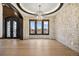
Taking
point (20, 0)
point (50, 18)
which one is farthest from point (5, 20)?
point (20, 0)

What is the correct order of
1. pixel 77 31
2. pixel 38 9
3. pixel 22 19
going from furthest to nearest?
1. pixel 22 19
2. pixel 38 9
3. pixel 77 31

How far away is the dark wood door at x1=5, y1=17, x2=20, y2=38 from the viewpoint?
1509cm

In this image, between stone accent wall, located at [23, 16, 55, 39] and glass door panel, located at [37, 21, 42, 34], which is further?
glass door panel, located at [37, 21, 42, 34]

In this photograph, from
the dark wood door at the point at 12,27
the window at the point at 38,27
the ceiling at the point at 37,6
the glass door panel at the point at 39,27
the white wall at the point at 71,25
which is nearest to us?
the white wall at the point at 71,25

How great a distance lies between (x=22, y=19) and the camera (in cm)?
1342

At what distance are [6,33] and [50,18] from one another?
506 centimetres

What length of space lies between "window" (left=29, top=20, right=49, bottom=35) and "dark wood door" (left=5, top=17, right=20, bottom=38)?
1.60 m

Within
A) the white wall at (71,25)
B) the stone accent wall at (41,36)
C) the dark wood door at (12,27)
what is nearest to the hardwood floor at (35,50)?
the white wall at (71,25)

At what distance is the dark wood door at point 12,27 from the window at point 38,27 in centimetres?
160

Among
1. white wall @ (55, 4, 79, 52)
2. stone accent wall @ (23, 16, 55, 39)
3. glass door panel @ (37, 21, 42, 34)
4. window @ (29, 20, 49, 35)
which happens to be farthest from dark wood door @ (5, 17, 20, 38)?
white wall @ (55, 4, 79, 52)

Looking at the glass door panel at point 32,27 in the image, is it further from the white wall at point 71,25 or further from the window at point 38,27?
the white wall at point 71,25

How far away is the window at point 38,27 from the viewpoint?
14.5 metres

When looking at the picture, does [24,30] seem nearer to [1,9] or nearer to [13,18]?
[13,18]

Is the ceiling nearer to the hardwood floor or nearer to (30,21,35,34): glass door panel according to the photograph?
the hardwood floor
